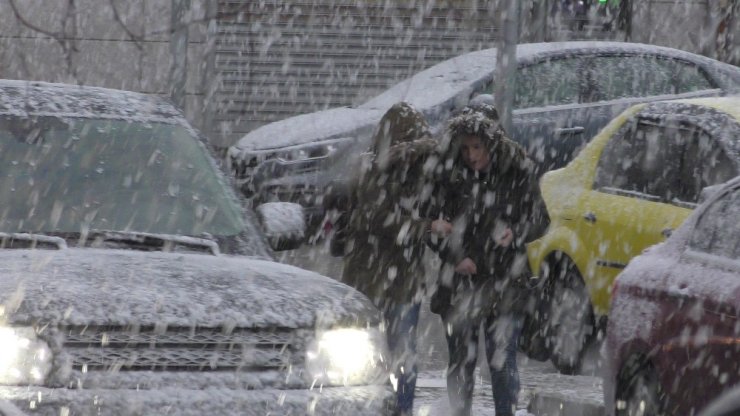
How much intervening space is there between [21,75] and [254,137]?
19.1 feet

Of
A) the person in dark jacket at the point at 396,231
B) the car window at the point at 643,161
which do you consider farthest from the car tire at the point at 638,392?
the car window at the point at 643,161

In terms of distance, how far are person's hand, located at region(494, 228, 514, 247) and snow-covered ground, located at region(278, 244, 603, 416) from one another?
0.85 metres

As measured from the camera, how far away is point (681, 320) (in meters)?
6.33

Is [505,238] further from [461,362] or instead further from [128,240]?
[128,240]

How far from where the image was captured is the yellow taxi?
8.54m

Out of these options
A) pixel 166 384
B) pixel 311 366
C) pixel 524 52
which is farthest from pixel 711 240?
pixel 524 52

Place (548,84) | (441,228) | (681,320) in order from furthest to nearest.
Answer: (548,84) < (441,228) < (681,320)

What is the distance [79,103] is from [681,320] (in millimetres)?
2533

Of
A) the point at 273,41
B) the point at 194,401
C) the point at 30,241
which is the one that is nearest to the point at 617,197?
the point at 30,241

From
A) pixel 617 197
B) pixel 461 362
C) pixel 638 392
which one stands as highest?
pixel 617 197

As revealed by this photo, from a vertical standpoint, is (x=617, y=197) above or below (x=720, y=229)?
below

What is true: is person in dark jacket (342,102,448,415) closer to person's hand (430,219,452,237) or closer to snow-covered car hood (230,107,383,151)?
person's hand (430,219,452,237)

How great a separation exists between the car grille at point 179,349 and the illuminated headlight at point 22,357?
0.08 m

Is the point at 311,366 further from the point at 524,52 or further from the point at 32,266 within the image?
the point at 524,52
